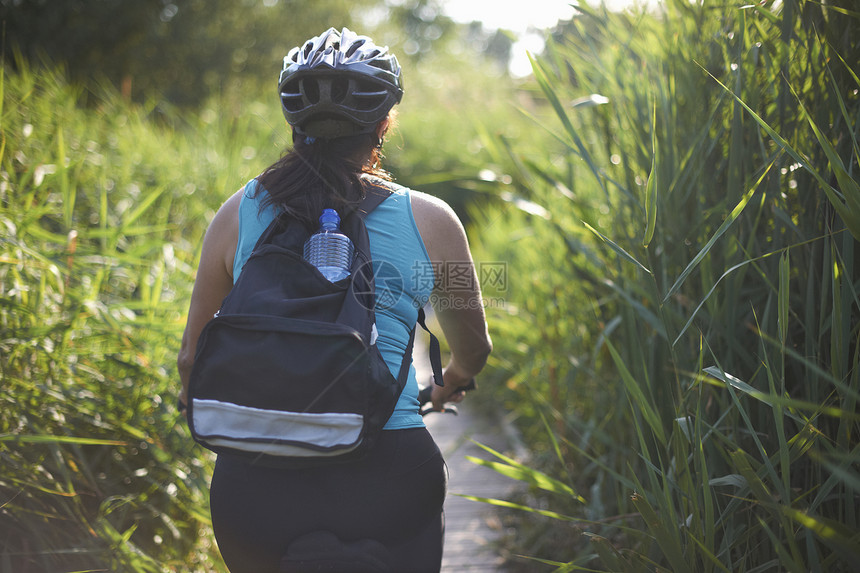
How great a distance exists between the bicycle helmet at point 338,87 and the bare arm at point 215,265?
0.29 meters

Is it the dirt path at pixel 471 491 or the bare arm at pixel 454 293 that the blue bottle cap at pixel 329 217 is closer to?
the bare arm at pixel 454 293

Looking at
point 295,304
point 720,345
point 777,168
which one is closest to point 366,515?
point 295,304

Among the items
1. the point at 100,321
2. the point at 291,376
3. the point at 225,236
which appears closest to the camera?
the point at 291,376

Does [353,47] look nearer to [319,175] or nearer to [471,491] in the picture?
[319,175]

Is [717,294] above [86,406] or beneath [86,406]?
above

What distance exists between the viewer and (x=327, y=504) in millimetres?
1315

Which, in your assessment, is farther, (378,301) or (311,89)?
(311,89)

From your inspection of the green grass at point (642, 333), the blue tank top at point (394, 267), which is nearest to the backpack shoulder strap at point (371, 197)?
the blue tank top at point (394, 267)

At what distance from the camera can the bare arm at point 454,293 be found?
150cm

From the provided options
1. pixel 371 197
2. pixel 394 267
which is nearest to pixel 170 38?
pixel 371 197

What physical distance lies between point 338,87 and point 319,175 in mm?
324

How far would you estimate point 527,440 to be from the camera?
12.4 ft

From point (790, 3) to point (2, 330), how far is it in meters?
2.71

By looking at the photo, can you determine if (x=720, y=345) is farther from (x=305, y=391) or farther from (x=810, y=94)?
(x=305, y=391)
